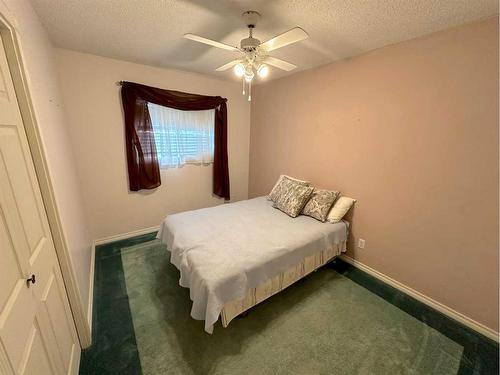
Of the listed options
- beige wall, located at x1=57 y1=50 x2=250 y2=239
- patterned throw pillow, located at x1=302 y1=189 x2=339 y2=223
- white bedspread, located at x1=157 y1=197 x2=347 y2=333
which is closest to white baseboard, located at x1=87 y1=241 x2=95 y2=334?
beige wall, located at x1=57 y1=50 x2=250 y2=239

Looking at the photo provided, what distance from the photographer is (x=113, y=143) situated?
8.90ft

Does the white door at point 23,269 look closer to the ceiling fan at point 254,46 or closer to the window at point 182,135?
the ceiling fan at point 254,46

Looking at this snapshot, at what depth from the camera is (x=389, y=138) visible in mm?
2068

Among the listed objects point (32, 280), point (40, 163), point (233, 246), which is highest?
point (40, 163)

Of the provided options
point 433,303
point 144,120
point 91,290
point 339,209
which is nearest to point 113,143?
point 144,120

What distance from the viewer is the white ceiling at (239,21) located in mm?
1434

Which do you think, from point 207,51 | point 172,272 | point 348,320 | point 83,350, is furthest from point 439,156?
point 83,350

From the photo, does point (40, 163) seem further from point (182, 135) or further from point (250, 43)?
point (182, 135)

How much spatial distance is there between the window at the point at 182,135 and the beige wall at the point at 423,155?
161 cm

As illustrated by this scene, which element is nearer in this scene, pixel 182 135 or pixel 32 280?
pixel 32 280

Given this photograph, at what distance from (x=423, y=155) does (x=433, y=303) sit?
1356mm

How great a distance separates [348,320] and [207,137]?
2.97 m

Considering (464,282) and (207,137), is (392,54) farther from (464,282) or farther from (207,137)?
(207,137)

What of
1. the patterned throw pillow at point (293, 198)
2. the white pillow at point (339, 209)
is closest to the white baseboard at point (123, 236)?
the patterned throw pillow at point (293, 198)
